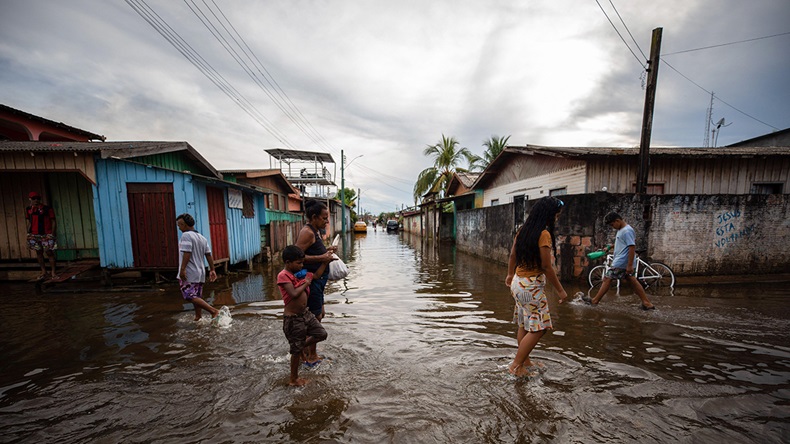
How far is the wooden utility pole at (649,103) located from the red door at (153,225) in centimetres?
1230

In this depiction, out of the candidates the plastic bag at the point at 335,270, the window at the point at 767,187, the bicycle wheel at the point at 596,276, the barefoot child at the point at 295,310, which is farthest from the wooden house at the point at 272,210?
the window at the point at 767,187

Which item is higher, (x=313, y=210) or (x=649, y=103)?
(x=649, y=103)

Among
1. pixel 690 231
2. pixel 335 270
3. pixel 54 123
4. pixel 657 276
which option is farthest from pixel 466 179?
pixel 54 123

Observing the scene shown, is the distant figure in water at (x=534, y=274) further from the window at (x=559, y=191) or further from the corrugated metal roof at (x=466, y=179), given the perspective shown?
the corrugated metal roof at (x=466, y=179)

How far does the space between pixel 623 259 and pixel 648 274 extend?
2.56 meters

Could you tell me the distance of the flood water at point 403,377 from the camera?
2.44 metres

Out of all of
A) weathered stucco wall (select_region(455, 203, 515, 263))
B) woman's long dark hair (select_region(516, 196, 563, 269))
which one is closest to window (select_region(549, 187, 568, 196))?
weathered stucco wall (select_region(455, 203, 515, 263))

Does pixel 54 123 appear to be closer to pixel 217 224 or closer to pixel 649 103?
pixel 217 224

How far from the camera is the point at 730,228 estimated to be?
25.6 ft

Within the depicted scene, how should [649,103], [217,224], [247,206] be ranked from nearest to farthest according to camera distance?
[649,103], [217,224], [247,206]

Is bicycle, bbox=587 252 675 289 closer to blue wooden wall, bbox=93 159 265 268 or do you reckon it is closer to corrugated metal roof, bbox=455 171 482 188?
blue wooden wall, bbox=93 159 265 268

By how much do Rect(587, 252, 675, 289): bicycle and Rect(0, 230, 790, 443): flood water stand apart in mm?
996

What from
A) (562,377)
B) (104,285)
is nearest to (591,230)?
(562,377)

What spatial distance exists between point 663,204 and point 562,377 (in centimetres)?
707
